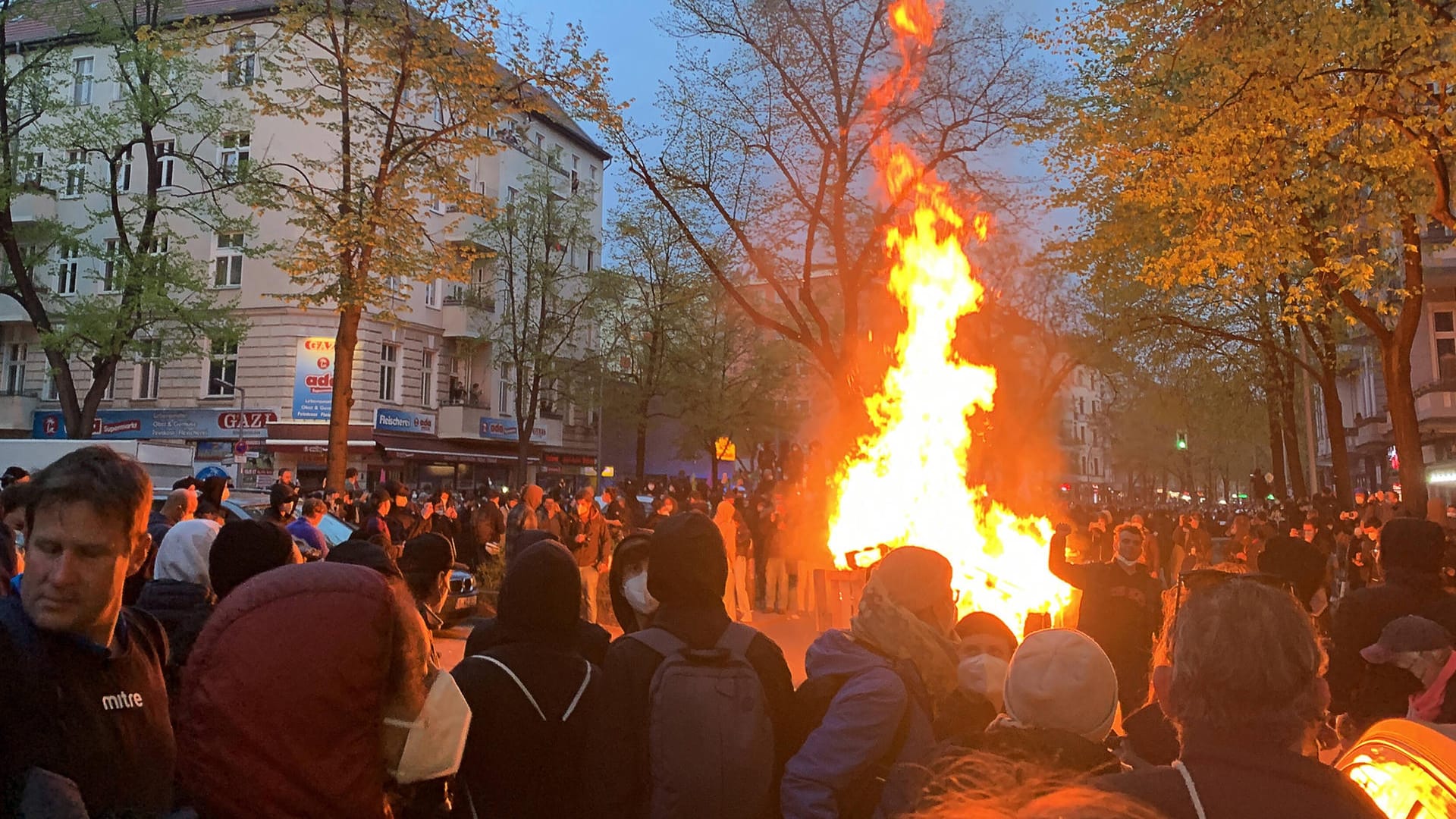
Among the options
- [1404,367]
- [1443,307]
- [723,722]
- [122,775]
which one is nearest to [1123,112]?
[1404,367]

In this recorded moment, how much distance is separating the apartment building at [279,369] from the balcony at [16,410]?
0.06 meters

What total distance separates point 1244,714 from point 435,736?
5.75ft

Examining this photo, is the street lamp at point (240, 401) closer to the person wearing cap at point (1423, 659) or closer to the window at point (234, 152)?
the window at point (234, 152)

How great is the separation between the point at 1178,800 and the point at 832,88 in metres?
17.9

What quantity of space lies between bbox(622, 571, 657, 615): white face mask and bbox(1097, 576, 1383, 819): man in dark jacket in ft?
10.8

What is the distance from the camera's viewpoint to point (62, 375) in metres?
23.1

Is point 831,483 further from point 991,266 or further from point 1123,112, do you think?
point 991,266

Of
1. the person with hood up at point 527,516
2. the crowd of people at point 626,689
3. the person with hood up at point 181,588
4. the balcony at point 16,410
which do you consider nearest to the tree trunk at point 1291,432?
the person with hood up at point 527,516

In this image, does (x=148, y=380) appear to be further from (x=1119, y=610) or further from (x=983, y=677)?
(x=983, y=677)

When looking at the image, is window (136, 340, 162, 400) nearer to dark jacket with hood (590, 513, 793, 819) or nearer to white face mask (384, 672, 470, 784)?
dark jacket with hood (590, 513, 793, 819)

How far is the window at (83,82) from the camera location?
35812mm

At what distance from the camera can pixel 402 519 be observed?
13250mm

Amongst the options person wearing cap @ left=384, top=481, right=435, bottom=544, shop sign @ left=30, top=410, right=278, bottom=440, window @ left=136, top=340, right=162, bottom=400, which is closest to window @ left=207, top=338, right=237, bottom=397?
shop sign @ left=30, top=410, right=278, bottom=440

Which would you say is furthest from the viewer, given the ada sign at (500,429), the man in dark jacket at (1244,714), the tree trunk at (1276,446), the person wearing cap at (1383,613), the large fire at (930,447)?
the ada sign at (500,429)
